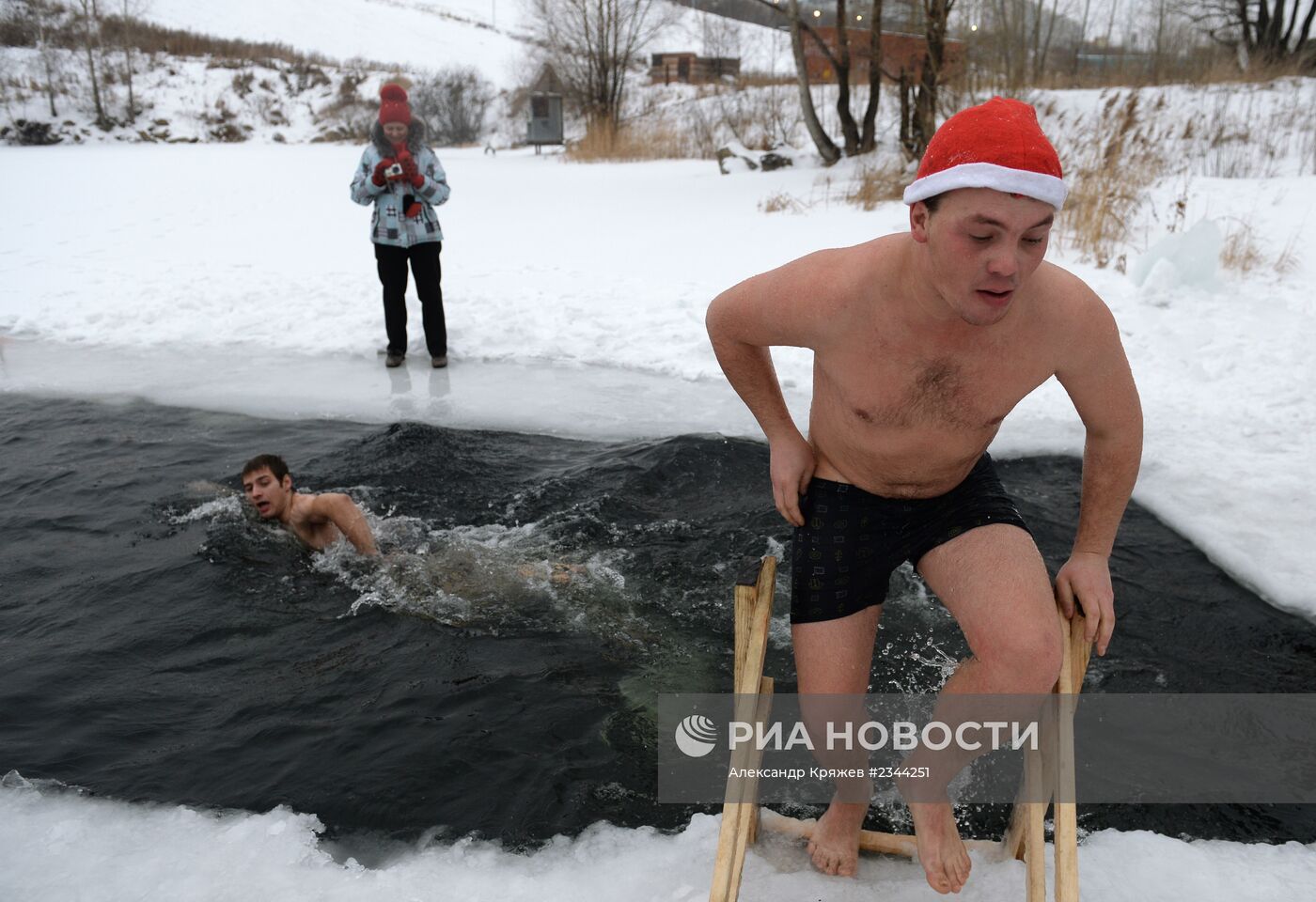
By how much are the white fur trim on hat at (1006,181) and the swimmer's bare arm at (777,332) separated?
0.43m

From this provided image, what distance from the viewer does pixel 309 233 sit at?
10.6 meters

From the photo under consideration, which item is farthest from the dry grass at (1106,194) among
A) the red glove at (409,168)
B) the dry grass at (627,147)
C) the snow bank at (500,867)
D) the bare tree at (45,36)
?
the bare tree at (45,36)

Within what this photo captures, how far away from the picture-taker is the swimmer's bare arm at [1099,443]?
194 cm

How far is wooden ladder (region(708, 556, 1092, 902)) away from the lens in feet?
5.71

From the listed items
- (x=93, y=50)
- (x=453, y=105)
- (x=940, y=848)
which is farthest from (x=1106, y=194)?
(x=93, y=50)

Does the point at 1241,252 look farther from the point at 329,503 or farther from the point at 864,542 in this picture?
the point at 329,503

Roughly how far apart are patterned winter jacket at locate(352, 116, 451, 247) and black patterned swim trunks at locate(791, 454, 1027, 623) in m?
4.63

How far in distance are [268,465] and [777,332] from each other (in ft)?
10.1

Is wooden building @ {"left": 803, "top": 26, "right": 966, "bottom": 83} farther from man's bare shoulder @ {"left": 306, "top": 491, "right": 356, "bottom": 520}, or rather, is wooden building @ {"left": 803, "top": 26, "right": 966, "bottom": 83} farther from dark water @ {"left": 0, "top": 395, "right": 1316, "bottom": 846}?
man's bare shoulder @ {"left": 306, "top": 491, "right": 356, "bottom": 520}

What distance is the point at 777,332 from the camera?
2.20 metres

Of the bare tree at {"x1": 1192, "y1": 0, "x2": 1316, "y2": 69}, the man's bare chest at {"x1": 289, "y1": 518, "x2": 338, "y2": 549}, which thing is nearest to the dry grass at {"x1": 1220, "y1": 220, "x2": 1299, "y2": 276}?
the man's bare chest at {"x1": 289, "y1": 518, "x2": 338, "y2": 549}

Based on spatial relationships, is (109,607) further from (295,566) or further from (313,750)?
(313,750)

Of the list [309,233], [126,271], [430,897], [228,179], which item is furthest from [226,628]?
[228,179]

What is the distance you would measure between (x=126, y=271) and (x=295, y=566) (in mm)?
6238
